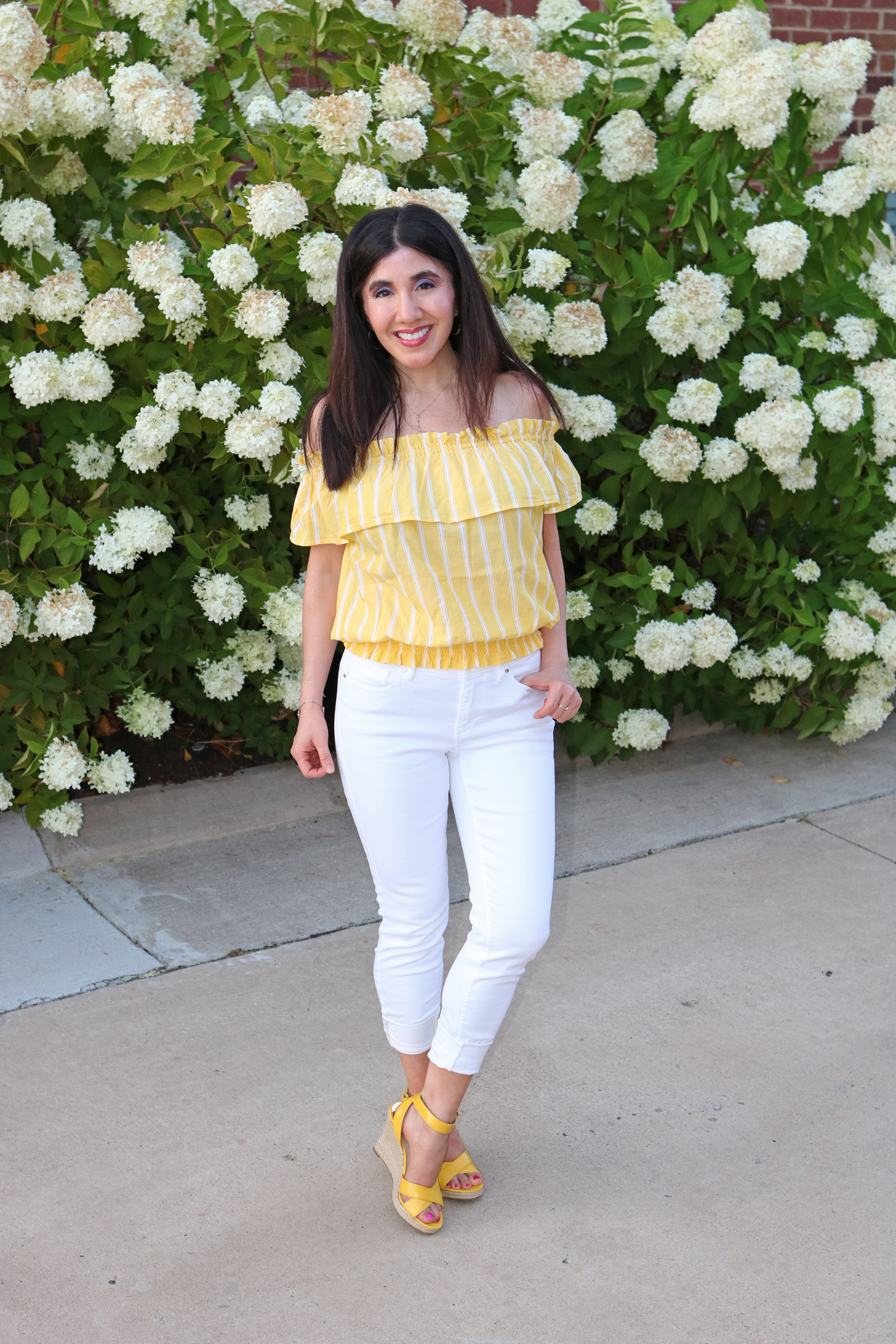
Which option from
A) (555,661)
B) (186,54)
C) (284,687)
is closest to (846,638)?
(284,687)

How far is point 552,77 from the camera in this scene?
156 inches

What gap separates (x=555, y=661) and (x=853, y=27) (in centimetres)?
552

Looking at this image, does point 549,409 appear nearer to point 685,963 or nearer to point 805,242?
point 685,963

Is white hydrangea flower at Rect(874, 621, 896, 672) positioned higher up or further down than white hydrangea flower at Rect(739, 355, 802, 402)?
further down

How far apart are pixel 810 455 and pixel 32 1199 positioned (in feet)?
Answer: 10.1

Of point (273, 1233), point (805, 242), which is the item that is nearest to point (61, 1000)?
point (273, 1233)

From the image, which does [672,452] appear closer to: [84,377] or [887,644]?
[887,644]

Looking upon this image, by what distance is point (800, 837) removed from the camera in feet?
13.2

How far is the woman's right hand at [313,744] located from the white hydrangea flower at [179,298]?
1.47m

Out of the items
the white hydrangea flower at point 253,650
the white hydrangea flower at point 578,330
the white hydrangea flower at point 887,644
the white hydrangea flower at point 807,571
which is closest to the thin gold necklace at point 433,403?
the white hydrangea flower at point 578,330

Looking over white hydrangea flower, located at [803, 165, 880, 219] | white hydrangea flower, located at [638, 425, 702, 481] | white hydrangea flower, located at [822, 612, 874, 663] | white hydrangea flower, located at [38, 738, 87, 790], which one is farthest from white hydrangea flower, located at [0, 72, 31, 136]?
white hydrangea flower, located at [822, 612, 874, 663]

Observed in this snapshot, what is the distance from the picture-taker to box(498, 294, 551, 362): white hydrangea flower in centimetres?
382

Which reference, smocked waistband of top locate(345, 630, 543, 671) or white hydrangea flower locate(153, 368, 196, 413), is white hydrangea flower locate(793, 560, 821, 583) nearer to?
white hydrangea flower locate(153, 368, 196, 413)

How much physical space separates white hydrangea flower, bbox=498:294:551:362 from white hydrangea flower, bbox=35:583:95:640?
1411 millimetres
